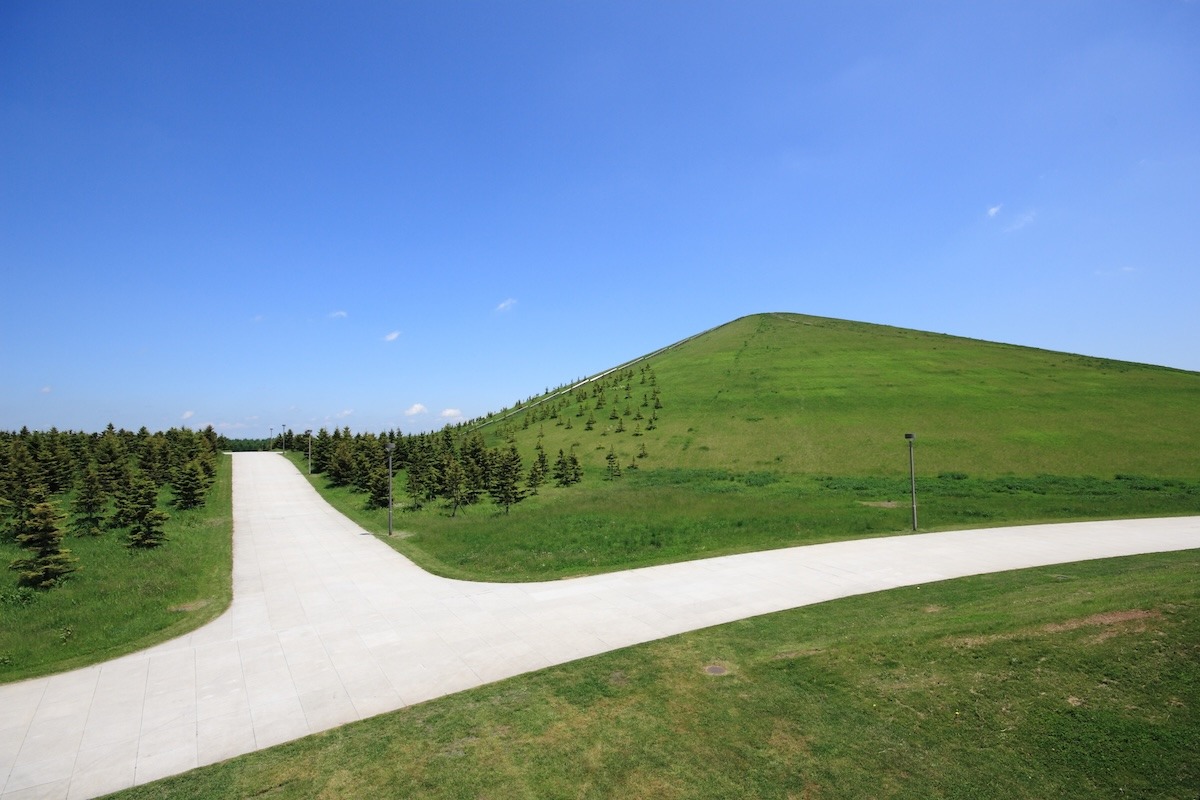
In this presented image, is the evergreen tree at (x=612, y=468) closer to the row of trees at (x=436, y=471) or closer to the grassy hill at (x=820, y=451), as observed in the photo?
the grassy hill at (x=820, y=451)

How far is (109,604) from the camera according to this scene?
14602 mm

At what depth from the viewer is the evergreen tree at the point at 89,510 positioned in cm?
2436

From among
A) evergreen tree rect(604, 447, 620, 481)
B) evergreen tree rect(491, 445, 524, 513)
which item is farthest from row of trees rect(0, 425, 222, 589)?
evergreen tree rect(604, 447, 620, 481)

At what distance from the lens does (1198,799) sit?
6.04m

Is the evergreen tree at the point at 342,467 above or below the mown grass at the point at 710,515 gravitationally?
above

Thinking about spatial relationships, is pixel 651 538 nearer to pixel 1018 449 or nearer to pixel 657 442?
pixel 657 442

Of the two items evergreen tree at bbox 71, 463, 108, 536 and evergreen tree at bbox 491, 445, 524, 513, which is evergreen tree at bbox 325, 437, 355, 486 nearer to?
evergreen tree at bbox 491, 445, 524, 513

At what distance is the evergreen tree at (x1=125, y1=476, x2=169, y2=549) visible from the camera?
22.0 metres

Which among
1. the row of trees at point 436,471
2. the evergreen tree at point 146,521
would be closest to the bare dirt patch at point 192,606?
the evergreen tree at point 146,521

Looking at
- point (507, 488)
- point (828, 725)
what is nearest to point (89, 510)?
point (507, 488)

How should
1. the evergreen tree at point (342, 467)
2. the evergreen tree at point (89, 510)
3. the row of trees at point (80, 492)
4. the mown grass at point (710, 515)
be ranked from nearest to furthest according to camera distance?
the row of trees at point (80, 492)
the mown grass at point (710, 515)
the evergreen tree at point (89, 510)
the evergreen tree at point (342, 467)

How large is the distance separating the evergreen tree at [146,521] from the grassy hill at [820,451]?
8361 mm

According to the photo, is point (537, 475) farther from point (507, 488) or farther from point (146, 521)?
point (146, 521)

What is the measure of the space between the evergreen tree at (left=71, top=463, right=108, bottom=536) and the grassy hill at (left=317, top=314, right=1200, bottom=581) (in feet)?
36.8
